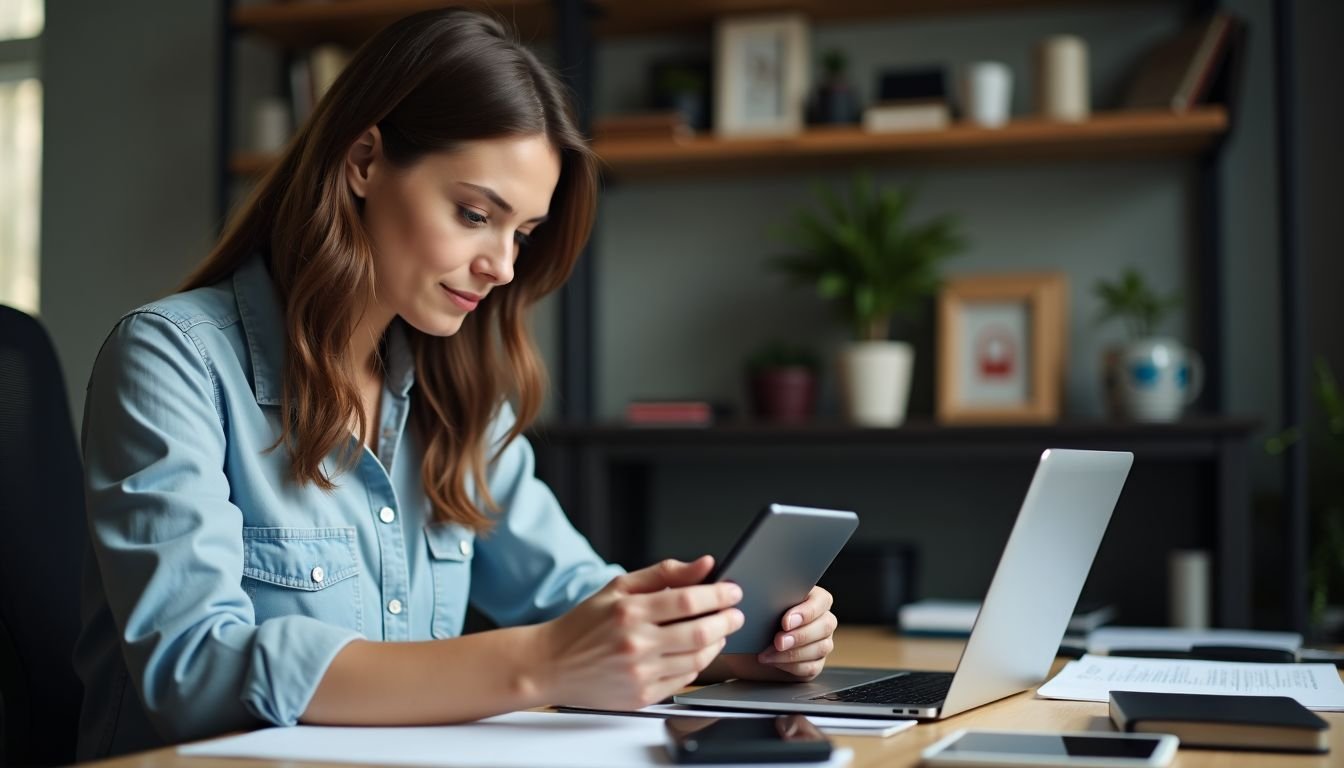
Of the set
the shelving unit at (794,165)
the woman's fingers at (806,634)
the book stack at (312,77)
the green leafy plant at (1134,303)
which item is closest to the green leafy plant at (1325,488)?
A: the shelving unit at (794,165)

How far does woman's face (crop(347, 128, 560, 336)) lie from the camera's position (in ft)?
4.11

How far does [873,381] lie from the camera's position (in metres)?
2.42

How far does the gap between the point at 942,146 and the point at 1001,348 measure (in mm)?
390

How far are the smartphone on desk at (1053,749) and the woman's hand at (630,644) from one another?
174mm

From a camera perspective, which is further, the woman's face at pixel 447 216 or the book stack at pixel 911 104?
the book stack at pixel 911 104

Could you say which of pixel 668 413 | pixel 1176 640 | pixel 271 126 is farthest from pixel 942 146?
pixel 271 126

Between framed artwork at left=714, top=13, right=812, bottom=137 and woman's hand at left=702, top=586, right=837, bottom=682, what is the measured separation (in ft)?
4.87

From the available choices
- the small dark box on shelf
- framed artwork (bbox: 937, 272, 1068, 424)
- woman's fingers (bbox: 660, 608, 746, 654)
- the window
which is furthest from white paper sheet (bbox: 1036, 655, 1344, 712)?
the window

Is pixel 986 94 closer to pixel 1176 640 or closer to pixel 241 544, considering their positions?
pixel 1176 640

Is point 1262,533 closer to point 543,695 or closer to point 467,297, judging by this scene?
point 467,297

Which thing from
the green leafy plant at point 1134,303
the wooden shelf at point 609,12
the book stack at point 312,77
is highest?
the wooden shelf at point 609,12

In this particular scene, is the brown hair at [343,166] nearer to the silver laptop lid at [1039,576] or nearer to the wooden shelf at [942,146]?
the silver laptop lid at [1039,576]

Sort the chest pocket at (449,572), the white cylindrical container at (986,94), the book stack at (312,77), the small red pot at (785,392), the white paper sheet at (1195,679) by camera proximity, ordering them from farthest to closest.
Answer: the book stack at (312,77) → the small red pot at (785,392) → the white cylindrical container at (986,94) → the chest pocket at (449,572) → the white paper sheet at (1195,679)

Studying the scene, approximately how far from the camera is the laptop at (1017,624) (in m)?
1.02
